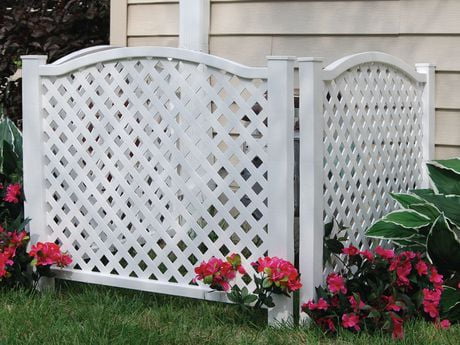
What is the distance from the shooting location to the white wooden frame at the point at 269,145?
145 inches

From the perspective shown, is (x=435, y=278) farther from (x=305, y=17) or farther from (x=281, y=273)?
(x=305, y=17)

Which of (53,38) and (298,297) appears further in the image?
(53,38)

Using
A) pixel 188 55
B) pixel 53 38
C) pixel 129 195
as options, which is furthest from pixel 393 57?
pixel 53 38

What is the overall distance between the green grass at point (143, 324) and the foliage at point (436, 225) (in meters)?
0.32

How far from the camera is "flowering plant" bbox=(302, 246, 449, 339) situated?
355 cm

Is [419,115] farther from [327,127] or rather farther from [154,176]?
[154,176]


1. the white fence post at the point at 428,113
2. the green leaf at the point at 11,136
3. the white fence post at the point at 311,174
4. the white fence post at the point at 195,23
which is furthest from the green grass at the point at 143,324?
the white fence post at the point at 195,23

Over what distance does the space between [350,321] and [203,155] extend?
96 centimetres

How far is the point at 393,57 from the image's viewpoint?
4.36 meters

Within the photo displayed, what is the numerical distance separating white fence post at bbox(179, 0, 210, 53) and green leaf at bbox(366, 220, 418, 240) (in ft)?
5.59

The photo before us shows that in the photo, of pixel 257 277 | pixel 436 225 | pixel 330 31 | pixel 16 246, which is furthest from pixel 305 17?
pixel 16 246

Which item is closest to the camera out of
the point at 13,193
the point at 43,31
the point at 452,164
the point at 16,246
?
the point at 452,164

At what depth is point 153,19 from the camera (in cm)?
543

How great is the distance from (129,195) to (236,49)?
140cm
